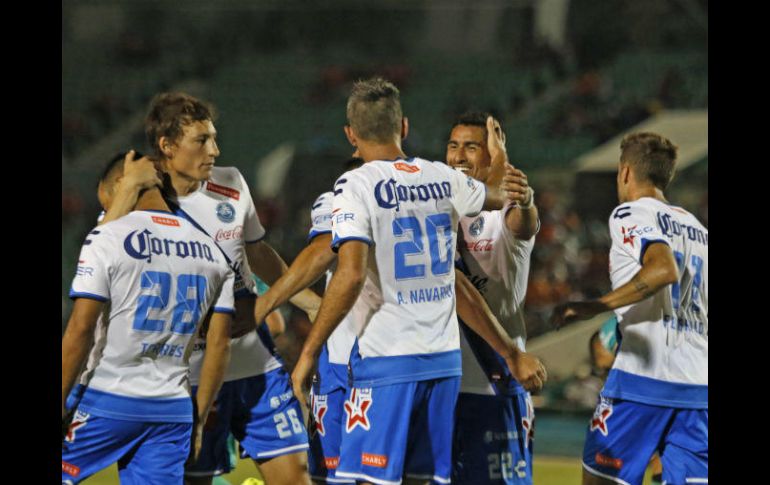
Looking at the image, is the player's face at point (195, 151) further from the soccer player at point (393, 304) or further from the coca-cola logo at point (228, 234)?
the soccer player at point (393, 304)

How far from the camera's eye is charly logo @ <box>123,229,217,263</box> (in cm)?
448

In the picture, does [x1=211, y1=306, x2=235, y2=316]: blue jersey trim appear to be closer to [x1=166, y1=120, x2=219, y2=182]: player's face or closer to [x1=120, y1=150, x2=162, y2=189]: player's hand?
[x1=120, y1=150, x2=162, y2=189]: player's hand

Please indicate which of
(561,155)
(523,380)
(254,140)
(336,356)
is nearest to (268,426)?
(336,356)

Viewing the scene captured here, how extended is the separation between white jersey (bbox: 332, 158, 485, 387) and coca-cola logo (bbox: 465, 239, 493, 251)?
2.62 feet

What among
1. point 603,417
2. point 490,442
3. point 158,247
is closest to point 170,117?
point 158,247

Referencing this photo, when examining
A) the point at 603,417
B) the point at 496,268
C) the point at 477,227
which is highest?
the point at 477,227

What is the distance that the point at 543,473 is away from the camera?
30.5 ft

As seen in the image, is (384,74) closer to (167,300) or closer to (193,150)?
(193,150)

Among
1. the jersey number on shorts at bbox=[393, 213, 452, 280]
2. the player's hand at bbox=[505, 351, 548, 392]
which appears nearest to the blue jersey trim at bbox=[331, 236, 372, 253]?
the jersey number on shorts at bbox=[393, 213, 452, 280]

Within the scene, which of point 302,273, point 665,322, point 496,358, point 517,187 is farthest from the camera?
point 665,322

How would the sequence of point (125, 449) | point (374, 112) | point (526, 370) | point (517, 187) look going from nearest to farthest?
1. point (125, 449)
2. point (374, 112)
3. point (526, 370)
4. point (517, 187)

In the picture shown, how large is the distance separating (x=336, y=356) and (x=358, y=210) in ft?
4.19

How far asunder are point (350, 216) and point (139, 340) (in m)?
1.12
